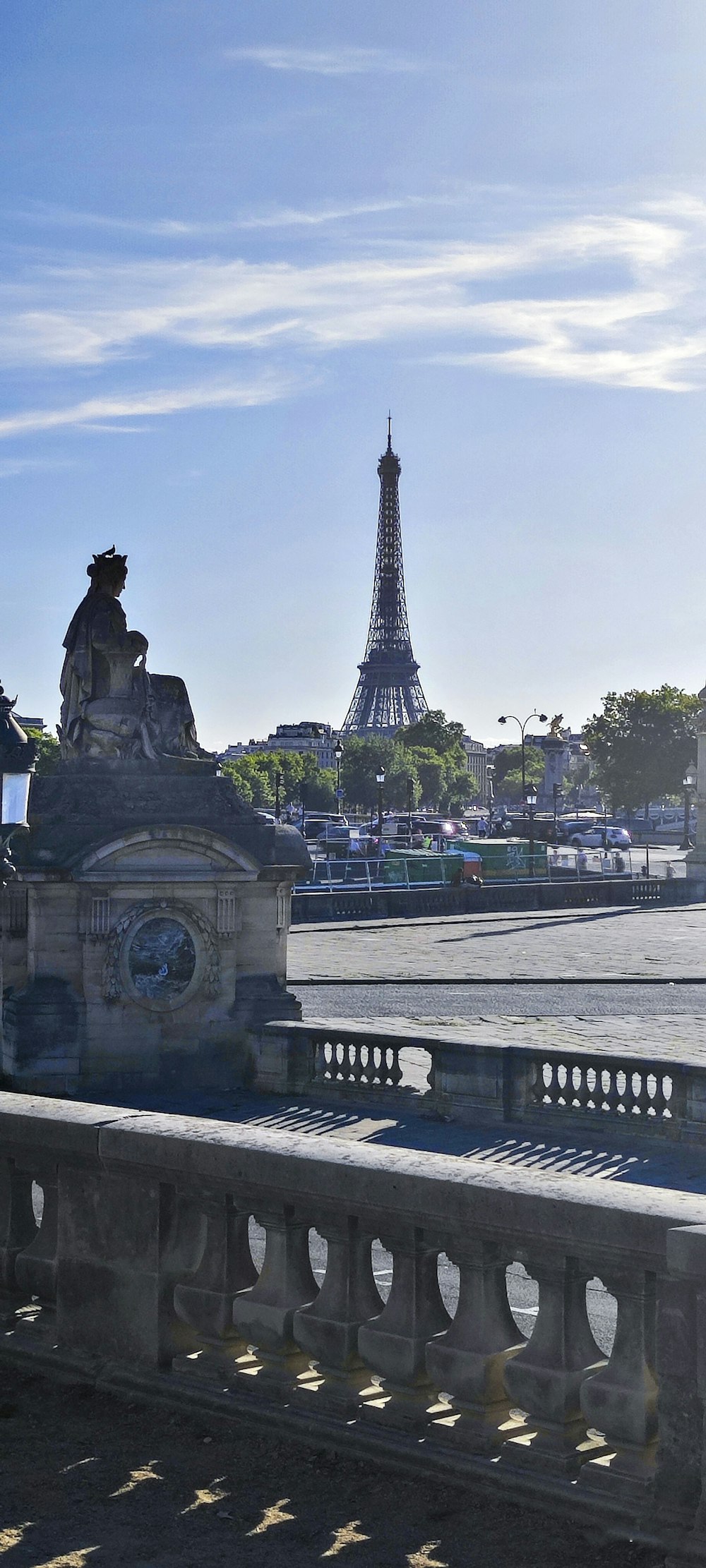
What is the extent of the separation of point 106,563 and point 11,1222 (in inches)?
529

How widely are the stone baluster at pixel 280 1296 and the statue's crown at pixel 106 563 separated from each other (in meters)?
14.1

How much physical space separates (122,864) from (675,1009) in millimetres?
9912

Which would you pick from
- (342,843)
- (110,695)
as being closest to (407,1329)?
(110,695)

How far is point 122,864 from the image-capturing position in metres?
16.4

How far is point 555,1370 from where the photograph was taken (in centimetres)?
419

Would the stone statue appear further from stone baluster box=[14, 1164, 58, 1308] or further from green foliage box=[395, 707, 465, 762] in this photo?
green foliage box=[395, 707, 465, 762]

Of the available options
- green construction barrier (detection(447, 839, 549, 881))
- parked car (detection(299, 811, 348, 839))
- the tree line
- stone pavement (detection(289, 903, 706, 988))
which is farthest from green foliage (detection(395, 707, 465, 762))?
stone pavement (detection(289, 903, 706, 988))

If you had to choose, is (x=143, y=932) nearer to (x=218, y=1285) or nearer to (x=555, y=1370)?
(x=218, y=1285)

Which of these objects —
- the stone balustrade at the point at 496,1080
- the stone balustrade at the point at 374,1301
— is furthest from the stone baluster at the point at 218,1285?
the stone balustrade at the point at 496,1080

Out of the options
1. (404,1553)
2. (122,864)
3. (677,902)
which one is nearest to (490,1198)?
(404,1553)

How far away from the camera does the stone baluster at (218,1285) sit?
486cm

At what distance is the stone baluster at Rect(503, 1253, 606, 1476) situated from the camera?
4148 millimetres

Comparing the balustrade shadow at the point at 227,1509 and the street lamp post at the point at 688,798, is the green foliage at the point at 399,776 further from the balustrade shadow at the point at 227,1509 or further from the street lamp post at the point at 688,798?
the balustrade shadow at the point at 227,1509

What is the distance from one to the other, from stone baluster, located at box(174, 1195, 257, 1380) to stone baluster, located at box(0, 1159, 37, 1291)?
758 mm
